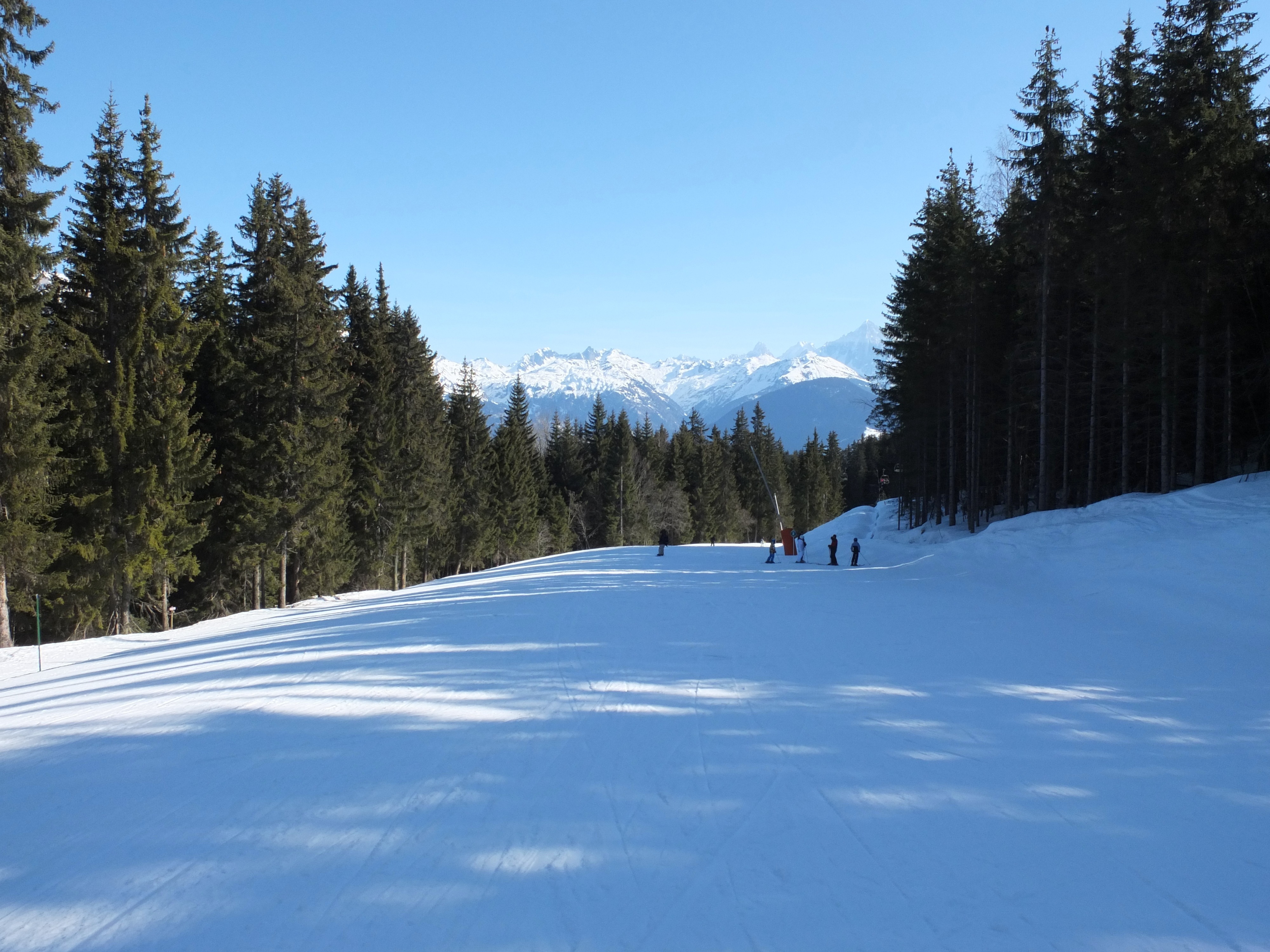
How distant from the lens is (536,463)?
62.6 m

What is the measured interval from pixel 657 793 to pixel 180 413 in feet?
70.3

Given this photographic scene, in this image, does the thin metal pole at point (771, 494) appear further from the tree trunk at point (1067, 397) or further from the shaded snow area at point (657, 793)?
the shaded snow area at point (657, 793)

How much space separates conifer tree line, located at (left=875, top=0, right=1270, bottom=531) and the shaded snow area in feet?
38.6

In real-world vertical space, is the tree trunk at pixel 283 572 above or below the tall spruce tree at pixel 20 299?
below

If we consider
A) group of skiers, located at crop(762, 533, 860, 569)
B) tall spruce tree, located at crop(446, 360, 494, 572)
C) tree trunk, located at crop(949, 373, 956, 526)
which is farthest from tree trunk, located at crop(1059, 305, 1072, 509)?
tall spruce tree, located at crop(446, 360, 494, 572)

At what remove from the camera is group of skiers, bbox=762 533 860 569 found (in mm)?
25859

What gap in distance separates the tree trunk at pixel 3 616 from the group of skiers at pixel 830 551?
23712 mm

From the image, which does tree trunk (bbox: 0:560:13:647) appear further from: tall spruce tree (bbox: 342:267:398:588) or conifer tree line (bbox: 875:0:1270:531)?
conifer tree line (bbox: 875:0:1270:531)

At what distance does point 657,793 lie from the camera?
5035mm

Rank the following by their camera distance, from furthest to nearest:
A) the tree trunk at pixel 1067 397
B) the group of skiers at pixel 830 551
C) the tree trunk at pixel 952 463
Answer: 1. the tree trunk at pixel 952 463
2. the group of skiers at pixel 830 551
3. the tree trunk at pixel 1067 397

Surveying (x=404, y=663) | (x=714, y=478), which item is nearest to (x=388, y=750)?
(x=404, y=663)

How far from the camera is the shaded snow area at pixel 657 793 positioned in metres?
3.60

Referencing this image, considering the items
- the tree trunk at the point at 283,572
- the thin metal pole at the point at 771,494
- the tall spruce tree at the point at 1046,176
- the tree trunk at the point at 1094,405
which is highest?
the tall spruce tree at the point at 1046,176

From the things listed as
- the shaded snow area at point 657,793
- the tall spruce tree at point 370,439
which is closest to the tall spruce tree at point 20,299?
the shaded snow area at point 657,793
